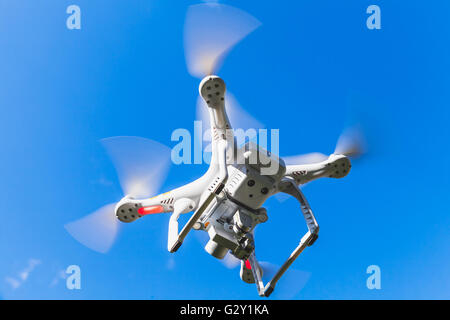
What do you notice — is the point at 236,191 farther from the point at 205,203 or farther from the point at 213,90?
the point at 213,90

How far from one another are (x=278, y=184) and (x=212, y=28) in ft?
11.7

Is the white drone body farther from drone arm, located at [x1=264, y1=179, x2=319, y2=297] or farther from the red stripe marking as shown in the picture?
the red stripe marking

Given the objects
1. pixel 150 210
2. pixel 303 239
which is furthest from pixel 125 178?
pixel 303 239

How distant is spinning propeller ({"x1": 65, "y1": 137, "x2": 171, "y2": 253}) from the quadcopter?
2.83 ft

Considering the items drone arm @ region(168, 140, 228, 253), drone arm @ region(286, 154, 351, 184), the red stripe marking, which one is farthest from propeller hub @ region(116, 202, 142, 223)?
drone arm @ region(286, 154, 351, 184)

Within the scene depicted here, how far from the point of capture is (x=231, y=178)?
8.37 metres

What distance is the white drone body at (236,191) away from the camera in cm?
806

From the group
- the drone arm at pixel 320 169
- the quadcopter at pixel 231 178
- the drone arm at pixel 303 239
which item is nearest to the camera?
the quadcopter at pixel 231 178

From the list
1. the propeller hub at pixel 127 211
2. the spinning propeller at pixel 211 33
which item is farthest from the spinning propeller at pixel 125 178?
the spinning propeller at pixel 211 33

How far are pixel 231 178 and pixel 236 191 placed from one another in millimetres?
315

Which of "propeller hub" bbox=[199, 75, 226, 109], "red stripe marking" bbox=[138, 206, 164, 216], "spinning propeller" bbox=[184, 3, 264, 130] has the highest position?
"spinning propeller" bbox=[184, 3, 264, 130]

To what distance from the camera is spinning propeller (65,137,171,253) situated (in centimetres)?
899

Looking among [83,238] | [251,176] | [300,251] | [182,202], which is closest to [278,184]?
[251,176]

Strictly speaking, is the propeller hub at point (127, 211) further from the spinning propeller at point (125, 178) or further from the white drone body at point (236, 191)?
the white drone body at point (236, 191)
